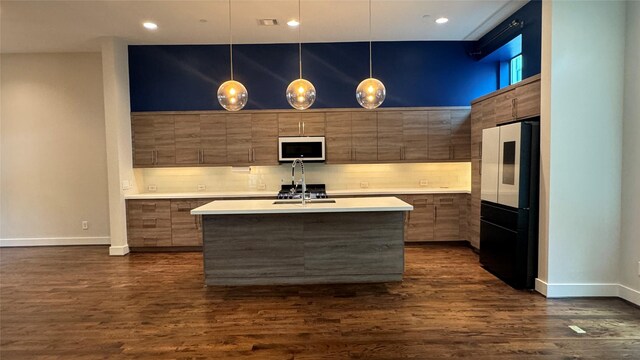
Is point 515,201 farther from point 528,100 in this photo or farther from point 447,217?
point 447,217

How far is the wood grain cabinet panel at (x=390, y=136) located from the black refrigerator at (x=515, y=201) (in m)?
1.82

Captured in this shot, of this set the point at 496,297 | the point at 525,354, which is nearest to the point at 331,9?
the point at 496,297

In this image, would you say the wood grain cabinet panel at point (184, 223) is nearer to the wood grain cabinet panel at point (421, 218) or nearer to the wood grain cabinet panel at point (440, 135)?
the wood grain cabinet panel at point (421, 218)

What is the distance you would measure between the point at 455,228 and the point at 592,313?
2.52 meters

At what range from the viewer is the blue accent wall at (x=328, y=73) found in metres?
5.98

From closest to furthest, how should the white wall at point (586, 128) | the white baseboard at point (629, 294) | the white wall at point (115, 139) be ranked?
1. the white baseboard at point (629, 294)
2. the white wall at point (586, 128)
3. the white wall at point (115, 139)

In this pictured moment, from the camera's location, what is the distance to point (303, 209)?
3.64 meters

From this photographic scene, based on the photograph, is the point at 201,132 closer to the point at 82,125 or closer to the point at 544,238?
the point at 82,125

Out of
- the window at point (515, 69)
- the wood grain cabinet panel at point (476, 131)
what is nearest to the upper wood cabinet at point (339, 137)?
the wood grain cabinet panel at point (476, 131)

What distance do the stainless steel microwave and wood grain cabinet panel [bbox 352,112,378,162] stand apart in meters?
0.54

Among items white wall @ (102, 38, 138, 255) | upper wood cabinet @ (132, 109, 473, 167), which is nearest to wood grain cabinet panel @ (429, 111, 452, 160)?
upper wood cabinet @ (132, 109, 473, 167)

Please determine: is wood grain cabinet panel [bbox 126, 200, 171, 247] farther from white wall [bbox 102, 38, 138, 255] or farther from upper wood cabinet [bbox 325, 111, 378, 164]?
upper wood cabinet [bbox 325, 111, 378, 164]

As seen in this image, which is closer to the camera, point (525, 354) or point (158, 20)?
point (525, 354)

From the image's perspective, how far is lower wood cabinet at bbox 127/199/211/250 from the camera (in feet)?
18.3
